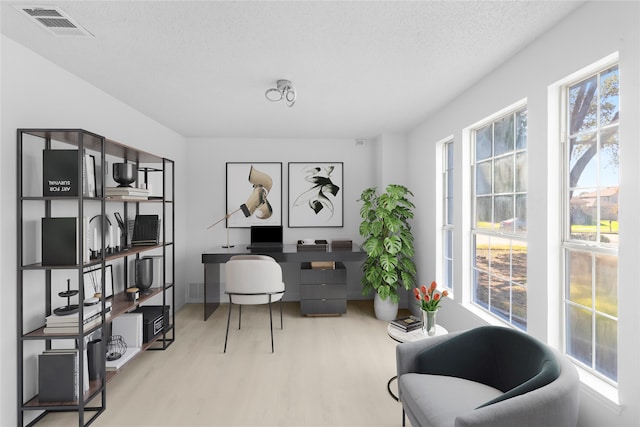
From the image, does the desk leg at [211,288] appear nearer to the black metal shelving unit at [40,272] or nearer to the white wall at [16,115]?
the black metal shelving unit at [40,272]

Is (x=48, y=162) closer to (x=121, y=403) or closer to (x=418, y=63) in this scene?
(x=121, y=403)

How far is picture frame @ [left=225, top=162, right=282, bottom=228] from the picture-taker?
5.01m

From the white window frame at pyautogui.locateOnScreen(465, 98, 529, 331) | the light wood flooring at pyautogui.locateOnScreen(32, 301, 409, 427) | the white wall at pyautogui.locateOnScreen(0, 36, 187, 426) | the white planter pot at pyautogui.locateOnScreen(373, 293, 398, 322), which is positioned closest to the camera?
the white wall at pyautogui.locateOnScreen(0, 36, 187, 426)

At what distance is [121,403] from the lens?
7.92 feet

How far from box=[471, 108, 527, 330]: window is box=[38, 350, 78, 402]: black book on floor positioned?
9.93 ft

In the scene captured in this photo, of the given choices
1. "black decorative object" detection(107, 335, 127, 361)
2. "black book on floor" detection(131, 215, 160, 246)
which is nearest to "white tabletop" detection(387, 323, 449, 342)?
"black decorative object" detection(107, 335, 127, 361)

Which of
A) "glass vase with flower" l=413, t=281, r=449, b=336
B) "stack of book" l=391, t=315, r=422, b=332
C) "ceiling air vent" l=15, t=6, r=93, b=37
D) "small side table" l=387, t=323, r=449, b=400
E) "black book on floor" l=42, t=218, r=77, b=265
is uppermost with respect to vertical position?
"ceiling air vent" l=15, t=6, r=93, b=37

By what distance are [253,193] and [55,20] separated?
327 centimetres

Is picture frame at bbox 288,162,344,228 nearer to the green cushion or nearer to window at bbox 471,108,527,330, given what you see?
window at bbox 471,108,527,330

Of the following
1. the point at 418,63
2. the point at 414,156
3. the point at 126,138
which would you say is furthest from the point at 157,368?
the point at 414,156

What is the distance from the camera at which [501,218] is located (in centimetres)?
275

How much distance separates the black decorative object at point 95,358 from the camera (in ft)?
7.73

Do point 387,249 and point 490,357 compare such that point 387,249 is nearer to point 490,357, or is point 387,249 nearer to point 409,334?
point 409,334

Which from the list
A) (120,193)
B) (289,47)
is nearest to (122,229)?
(120,193)
